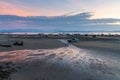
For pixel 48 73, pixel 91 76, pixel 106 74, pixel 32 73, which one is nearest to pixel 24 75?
pixel 32 73

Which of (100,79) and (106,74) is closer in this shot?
(100,79)

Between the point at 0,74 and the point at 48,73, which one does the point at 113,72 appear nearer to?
the point at 48,73

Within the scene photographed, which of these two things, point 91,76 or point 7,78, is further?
point 91,76

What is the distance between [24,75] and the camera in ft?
48.1

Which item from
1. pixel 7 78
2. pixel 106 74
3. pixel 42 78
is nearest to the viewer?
pixel 7 78

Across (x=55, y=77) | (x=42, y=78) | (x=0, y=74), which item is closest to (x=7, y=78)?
(x=0, y=74)

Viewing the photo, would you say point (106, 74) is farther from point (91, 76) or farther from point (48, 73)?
point (48, 73)

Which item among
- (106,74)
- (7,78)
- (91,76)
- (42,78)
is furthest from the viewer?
(106,74)

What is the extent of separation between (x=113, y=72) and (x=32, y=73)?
6.12 meters

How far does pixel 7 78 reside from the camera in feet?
42.8

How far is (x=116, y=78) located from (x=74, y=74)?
298cm

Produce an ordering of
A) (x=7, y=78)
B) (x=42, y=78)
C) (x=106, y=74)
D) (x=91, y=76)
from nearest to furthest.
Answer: (x=7, y=78) < (x=42, y=78) < (x=91, y=76) < (x=106, y=74)

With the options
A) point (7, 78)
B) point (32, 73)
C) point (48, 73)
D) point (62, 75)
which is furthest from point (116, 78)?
point (7, 78)

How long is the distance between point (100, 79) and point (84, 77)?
112 centimetres
